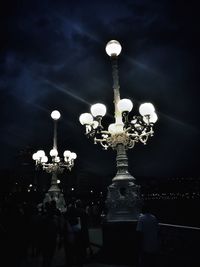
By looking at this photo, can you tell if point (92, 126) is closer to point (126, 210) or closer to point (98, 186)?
point (126, 210)

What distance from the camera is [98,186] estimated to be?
10381cm

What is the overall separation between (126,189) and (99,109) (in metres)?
2.89

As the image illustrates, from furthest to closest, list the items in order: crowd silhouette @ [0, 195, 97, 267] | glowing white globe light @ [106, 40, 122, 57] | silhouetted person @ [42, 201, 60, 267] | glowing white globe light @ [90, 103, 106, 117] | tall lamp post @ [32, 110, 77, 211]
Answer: tall lamp post @ [32, 110, 77, 211] < glowing white globe light @ [106, 40, 122, 57] < glowing white globe light @ [90, 103, 106, 117] < silhouetted person @ [42, 201, 60, 267] < crowd silhouette @ [0, 195, 97, 267]

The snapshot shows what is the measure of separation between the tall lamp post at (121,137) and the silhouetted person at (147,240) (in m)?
1.97

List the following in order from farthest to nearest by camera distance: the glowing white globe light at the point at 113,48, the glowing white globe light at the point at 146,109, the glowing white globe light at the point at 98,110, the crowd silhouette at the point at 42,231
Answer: the glowing white globe light at the point at 113,48 → the glowing white globe light at the point at 98,110 → the glowing white globe light at the point at 146,109 → the crowd silhouette at the point at 42,231

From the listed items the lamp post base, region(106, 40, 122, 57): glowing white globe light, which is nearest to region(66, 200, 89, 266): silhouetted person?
the lamp post base

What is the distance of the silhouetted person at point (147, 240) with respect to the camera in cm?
662

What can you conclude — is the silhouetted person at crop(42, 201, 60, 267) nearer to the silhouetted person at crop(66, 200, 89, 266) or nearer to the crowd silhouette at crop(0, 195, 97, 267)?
the crowd silhouette at crop(0, 195, 97, 267)

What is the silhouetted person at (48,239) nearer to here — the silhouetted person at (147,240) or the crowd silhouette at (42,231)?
the crowd silhouette at (42,231)

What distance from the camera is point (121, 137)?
9633 millimetres

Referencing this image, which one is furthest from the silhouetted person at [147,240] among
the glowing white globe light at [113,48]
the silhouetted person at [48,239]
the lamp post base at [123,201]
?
the glowing white globe light at [113,48]

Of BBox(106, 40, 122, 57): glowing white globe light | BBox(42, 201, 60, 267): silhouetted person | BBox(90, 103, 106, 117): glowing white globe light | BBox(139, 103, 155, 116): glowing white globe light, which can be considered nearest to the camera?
BBox(42, 201, 60, 267): silhouetted person

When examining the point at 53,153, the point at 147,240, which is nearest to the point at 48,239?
the point at 147,240

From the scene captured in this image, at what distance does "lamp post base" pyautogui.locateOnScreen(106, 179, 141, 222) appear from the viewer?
8734mm
